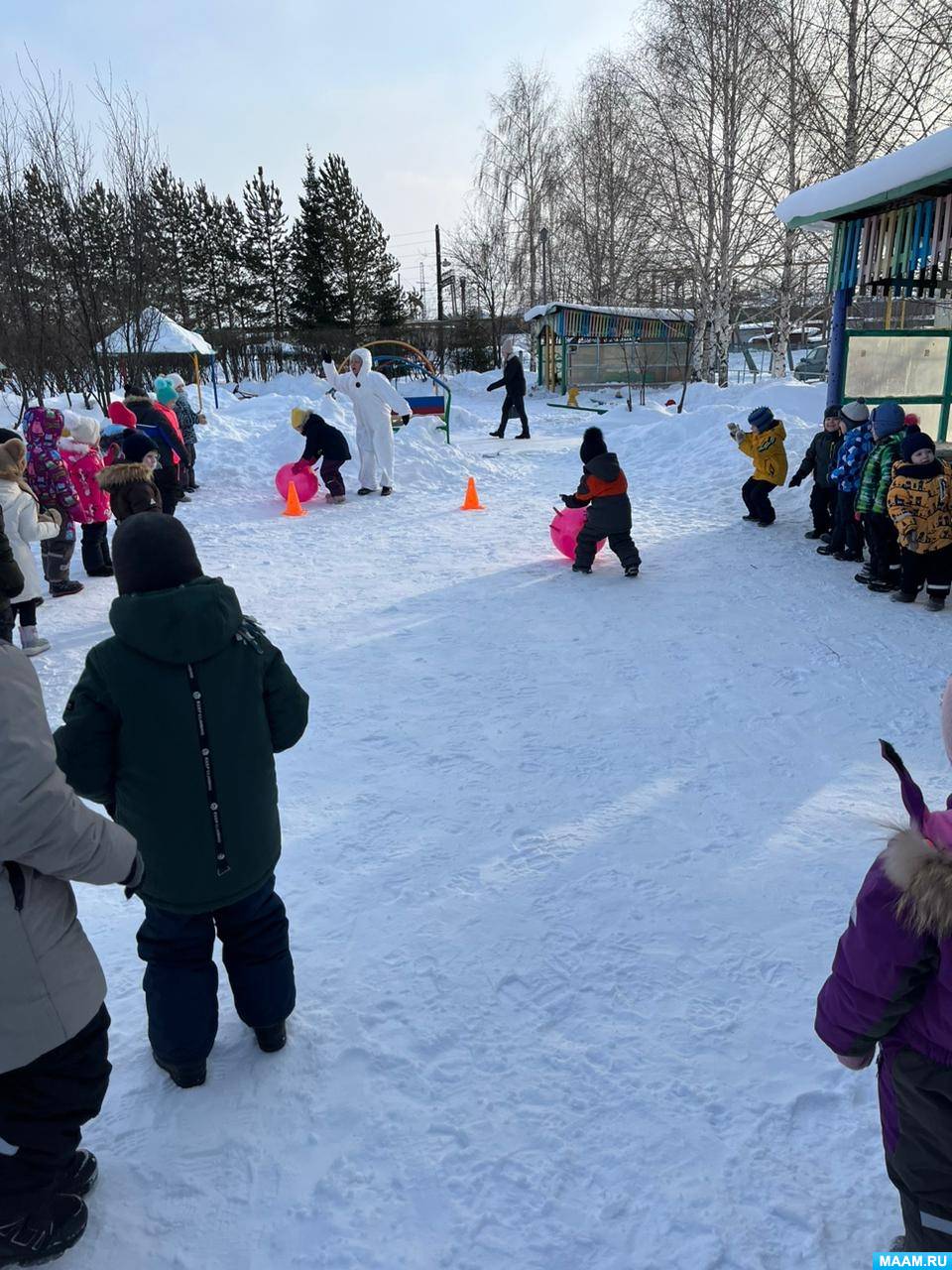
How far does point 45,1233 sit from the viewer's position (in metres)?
1.85

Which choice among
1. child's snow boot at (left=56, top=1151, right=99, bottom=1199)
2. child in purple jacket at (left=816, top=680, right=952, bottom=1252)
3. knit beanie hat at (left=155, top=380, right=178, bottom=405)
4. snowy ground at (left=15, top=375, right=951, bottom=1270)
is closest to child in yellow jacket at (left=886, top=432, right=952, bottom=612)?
snowy ground at (left=15, top=375, right=951, bottom=1270)

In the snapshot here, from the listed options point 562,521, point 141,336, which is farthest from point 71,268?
point 562,521

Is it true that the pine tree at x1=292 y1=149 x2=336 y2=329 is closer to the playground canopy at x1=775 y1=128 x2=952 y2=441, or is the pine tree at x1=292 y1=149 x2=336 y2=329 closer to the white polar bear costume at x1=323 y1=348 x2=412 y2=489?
the white polar bear costume at x1=323 y1=348 x2=412 y2=489

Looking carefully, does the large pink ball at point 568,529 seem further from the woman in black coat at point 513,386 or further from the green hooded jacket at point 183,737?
the woman in black coat at point 513,386

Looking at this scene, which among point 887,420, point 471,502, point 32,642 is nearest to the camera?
point 32,642

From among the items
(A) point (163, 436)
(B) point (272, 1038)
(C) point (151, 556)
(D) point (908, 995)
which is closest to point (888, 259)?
(A) point (163, 436)

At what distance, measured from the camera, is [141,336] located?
581 inches

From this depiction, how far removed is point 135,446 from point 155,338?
8.95 meters

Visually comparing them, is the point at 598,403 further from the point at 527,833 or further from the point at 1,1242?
the point at 1,1242

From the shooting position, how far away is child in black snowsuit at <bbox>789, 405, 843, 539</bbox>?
26.3ft

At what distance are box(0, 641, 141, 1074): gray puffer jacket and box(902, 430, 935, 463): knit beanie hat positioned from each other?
242 inches

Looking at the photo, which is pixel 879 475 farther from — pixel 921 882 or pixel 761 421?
pixel 921 882

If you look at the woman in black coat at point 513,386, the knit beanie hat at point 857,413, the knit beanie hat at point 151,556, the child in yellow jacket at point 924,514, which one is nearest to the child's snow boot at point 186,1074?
the knit beanie hat at point 151,556

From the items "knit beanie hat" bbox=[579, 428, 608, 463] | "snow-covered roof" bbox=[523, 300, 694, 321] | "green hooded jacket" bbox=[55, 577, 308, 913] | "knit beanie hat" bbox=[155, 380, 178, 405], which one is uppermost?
"snow-covered roof" bbox=[523, 300, 694, 321]
